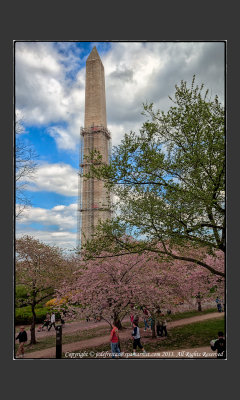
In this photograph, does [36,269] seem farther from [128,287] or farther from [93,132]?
[93,132]

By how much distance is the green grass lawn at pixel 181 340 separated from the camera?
11.2 m

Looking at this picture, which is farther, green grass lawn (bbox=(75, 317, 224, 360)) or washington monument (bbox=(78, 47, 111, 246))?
washington monument (bbox=(78, 47, 111, 246))

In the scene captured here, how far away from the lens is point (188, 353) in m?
9.53

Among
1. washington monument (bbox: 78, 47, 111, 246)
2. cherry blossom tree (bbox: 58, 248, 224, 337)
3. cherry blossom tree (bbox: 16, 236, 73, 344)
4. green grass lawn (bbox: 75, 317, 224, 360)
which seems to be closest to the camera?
green grass lawn (bbox: 75, 317, 224, 360)

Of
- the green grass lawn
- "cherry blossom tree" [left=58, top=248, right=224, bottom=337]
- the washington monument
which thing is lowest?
the green grass lawn

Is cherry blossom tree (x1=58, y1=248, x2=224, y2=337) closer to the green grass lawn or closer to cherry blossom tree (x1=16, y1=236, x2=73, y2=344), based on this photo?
the green grass lawn

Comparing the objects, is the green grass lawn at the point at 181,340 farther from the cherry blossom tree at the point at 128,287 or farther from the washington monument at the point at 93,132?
the washington monument at the point at 93,132

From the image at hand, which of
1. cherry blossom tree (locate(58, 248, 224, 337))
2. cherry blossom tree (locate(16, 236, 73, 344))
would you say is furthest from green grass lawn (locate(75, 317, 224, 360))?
cherry blossom tree (locate(16, 236, 73, 344))

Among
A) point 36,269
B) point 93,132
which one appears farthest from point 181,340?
point 93,132

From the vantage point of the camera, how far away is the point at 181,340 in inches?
501

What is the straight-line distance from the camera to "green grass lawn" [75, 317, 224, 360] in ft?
36.9

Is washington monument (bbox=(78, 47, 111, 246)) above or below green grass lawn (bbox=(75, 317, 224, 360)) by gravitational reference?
above

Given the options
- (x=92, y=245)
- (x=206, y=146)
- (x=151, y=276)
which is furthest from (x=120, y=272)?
(x=206, y=146)

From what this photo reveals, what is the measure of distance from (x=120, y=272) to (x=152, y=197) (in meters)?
5.35
